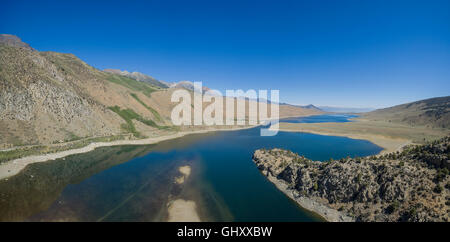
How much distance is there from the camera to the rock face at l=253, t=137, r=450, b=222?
21797mm

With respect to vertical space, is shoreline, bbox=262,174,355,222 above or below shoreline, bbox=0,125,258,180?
below

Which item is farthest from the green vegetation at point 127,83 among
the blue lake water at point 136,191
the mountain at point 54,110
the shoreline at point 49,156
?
the blue lake water at point 136,191

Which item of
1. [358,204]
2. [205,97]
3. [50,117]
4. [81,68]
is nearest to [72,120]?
[50,117]

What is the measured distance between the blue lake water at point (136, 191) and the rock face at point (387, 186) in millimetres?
5250

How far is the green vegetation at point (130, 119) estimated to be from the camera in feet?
290

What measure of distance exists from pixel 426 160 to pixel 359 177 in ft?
31.3

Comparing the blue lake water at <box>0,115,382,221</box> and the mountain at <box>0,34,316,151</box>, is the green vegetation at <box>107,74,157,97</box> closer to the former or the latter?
the mountain at <box>0,34,316,151</box>

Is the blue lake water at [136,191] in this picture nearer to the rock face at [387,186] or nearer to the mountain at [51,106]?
the rock face at [387,186]

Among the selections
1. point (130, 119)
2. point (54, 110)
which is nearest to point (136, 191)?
point (54, 110)

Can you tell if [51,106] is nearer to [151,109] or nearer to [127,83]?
[151,109]

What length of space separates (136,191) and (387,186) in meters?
42.0

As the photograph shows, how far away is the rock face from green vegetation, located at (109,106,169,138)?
79.4 m

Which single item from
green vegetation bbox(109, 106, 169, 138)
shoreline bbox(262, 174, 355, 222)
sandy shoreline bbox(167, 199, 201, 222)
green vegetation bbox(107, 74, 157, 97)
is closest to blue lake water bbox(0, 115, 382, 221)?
sandy shoreline bbox(167, 199, 201, 222)
